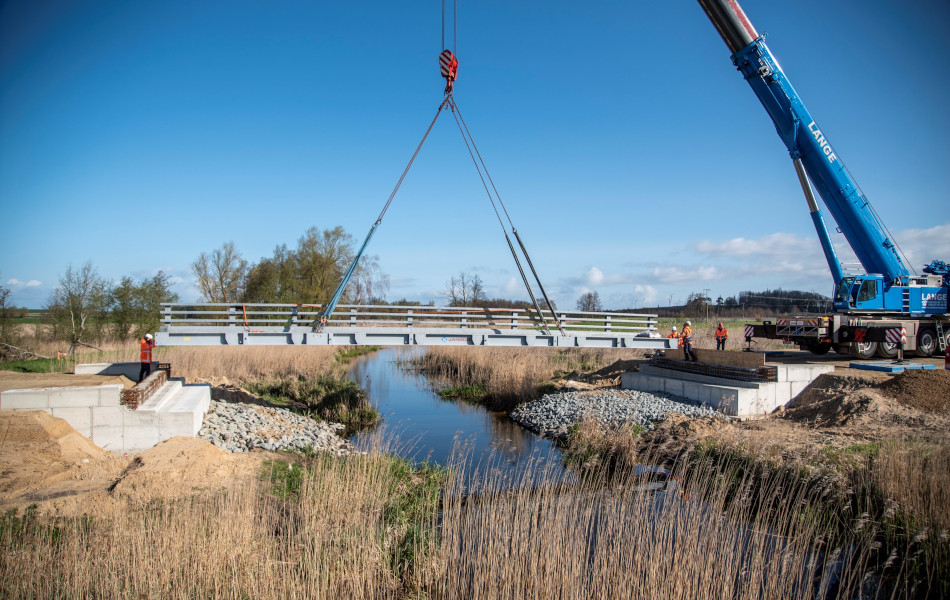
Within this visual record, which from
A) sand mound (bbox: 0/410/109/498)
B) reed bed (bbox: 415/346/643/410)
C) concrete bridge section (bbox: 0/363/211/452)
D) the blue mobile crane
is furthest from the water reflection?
the blue mobile crane

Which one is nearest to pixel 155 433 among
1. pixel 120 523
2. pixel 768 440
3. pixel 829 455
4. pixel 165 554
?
pixel 120 523

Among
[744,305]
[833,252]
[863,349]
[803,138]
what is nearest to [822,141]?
[803,138]

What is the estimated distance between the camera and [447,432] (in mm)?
14555

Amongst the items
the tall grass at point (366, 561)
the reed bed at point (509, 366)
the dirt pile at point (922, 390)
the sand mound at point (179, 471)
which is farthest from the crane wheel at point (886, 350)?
the sand mound at point (179, 471)

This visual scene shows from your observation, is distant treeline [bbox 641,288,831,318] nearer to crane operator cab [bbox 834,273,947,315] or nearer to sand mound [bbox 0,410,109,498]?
crane operator cab [bbox 834,273,947,315]

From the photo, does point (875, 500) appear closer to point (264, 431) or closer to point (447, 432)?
point (447, 432)

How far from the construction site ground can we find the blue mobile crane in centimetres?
229

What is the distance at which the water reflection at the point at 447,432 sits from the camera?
11.4 metres

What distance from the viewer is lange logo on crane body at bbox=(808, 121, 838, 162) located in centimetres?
1553

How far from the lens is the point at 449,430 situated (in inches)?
583

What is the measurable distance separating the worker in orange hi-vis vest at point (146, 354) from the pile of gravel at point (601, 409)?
9.84 m

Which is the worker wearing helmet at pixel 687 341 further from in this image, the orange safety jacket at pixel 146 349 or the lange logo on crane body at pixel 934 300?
the orange safety jacket at pixel 146 349

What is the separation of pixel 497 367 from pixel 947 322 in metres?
14.9

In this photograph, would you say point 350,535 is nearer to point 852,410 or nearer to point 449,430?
point 449,430
